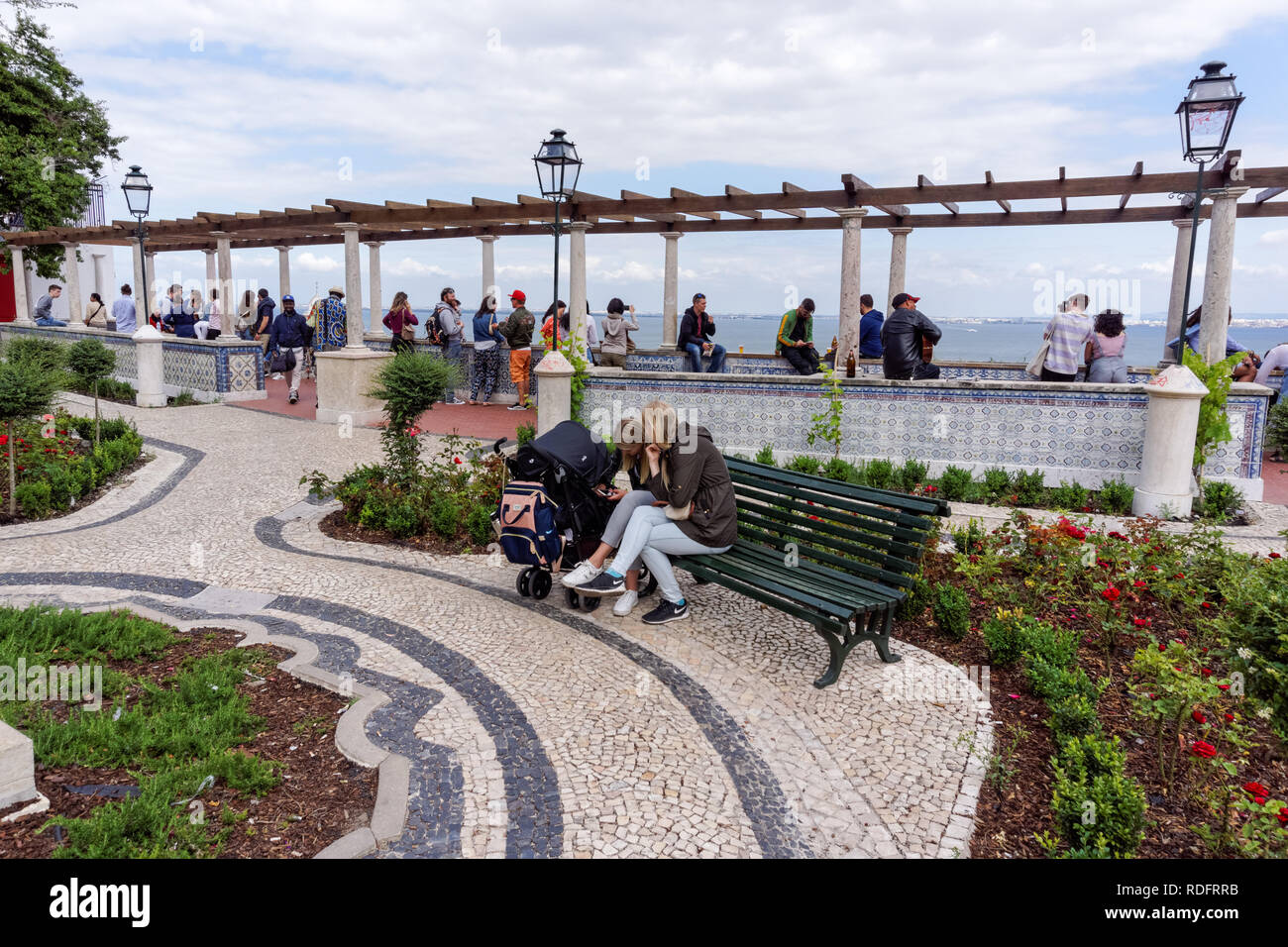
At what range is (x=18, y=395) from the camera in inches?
324

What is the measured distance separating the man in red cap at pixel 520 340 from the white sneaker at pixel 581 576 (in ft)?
27.7

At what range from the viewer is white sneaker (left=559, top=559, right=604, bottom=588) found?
18.9 ft

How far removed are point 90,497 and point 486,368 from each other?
7.90m

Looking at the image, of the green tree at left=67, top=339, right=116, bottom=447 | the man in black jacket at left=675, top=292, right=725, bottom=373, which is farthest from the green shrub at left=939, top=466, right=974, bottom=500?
the green tree at left=67, top=339, right=116, bottom=447

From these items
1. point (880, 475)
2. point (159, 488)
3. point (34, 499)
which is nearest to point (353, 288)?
point (159, 488)

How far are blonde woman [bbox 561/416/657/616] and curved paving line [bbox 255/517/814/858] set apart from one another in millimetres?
276

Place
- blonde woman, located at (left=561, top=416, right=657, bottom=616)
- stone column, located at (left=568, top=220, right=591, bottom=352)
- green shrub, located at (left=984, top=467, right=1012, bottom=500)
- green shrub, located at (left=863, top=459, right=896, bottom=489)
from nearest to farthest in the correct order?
1. blonde woman, located at (left=561, top=416, right=657, bottom=616)
2. green shrub, located at (left=984, top=467, right=1012, bottom=500)
3. green shrub, located at (left=863, top=459, right=896, bottom=489)
4. stone column, located at (left=568, top=220, right=591, bottom=352)

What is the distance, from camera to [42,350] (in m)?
13.2

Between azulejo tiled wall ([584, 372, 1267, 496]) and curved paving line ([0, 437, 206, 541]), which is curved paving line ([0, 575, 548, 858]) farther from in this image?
azulejo tiled wall ([584, 372, 1267, 496])

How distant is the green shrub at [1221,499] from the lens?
8.61 m

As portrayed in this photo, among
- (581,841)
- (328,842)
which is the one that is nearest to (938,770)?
(581,841)

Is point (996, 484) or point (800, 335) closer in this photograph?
point (996, 484)
